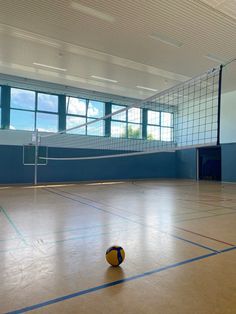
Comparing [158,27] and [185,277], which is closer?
[185,277]

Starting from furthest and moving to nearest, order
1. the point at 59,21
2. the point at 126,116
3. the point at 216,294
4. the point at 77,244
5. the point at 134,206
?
the point at 126,116 < the point at 59,21 < the point at 134,206 < the point at 77,244 < the point at 216,294

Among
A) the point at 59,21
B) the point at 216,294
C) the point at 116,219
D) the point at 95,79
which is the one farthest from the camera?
the point at 95,79

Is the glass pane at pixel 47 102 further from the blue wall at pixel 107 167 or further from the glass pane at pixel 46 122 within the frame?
the blue wall at pixel 107 167

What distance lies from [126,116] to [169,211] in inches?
393

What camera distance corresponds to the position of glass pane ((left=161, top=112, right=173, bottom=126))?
15.5m

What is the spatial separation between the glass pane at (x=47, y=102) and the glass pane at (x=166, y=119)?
271 inches

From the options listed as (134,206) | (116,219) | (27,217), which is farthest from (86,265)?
(134,206)

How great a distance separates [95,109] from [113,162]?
3167 mm

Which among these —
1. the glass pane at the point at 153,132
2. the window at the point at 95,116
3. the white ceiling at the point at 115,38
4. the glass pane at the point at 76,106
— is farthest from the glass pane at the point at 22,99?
the glass pane at the point at 153,132

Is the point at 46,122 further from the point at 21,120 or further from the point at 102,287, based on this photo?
the point at 102,287

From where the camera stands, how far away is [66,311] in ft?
4.79

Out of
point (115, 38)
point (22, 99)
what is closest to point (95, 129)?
point (22, 99)

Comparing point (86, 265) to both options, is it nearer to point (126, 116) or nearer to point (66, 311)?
point (66, 311)

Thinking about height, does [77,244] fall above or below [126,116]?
below
